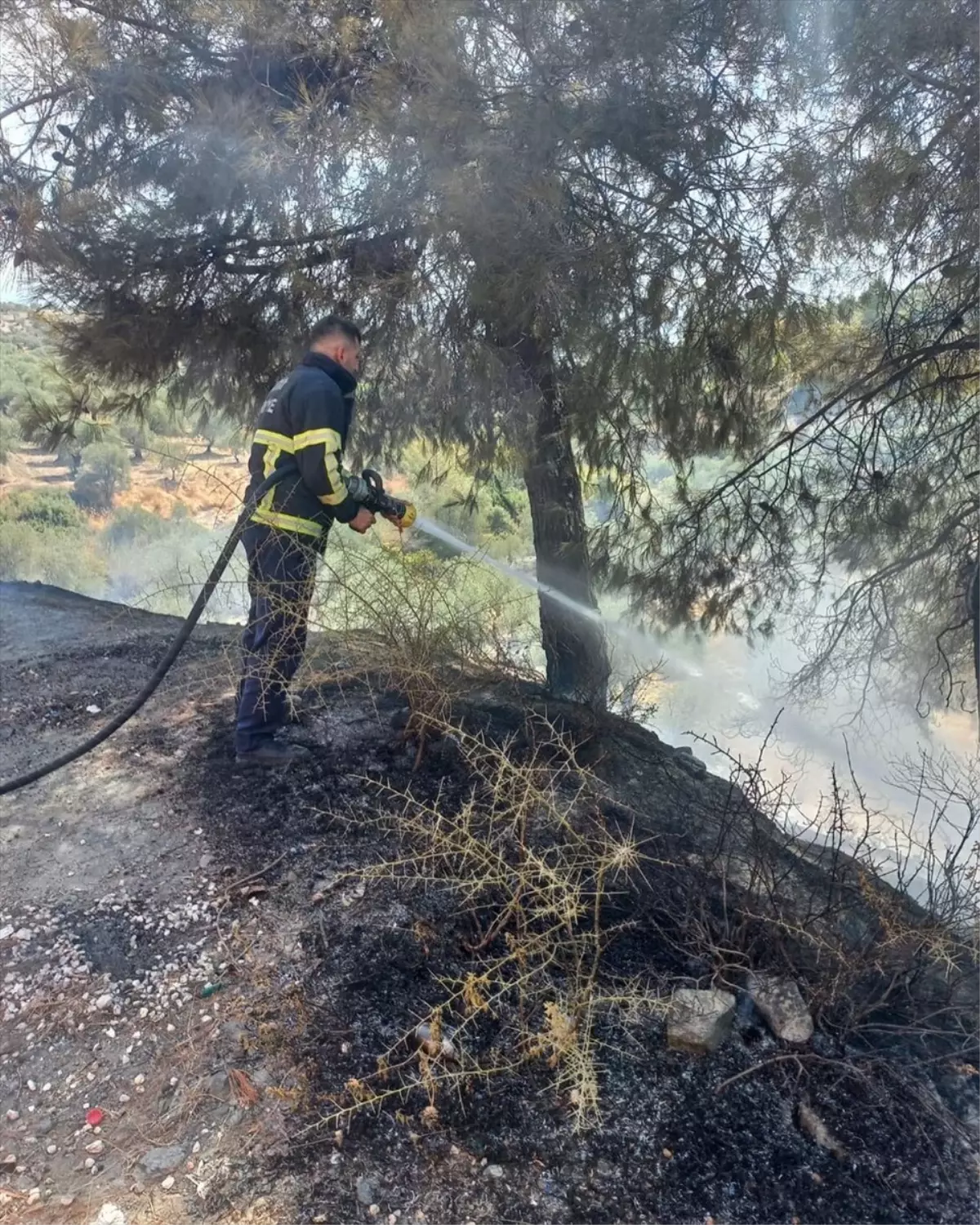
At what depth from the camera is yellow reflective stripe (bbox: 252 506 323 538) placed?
3.51 metres

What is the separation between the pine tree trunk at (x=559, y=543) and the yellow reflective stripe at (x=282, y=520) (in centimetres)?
161

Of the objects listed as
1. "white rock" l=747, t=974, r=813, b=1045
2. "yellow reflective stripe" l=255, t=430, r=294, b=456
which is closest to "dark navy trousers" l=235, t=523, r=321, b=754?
"yellow reflective stripe" l=255, t=430, r=294, b=456

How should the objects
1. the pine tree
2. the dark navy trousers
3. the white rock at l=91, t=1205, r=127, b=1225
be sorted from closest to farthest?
the white rock at l=91, t=1205, r=127, b=1225 → the dark navy trousers → the pine tree

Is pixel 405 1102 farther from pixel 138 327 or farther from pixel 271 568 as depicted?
pixel 138 327

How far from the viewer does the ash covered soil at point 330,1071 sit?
203cm

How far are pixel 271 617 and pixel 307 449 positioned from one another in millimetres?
685

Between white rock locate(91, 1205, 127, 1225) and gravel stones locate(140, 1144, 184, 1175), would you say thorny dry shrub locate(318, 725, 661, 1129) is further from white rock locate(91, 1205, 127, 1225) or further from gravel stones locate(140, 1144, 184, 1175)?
white rock locate(91, 1205, 127, 1225)

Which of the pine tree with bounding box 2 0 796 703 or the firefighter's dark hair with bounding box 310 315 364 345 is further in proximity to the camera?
the pine tree with bounding box 2 0 796 703

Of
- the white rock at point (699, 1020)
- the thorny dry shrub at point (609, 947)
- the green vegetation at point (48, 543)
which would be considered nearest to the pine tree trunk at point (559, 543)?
the thorny dry shrub at point (609, 947)

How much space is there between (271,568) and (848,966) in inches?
102

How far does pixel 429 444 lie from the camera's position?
5328mm

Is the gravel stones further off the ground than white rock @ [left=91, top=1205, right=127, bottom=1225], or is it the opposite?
the gravel stones

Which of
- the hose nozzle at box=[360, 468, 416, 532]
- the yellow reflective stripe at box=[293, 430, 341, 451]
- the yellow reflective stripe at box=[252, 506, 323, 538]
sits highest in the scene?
the yellow reflective stripe at box=[293, 430, 341, 451]

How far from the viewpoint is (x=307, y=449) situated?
3395mm
